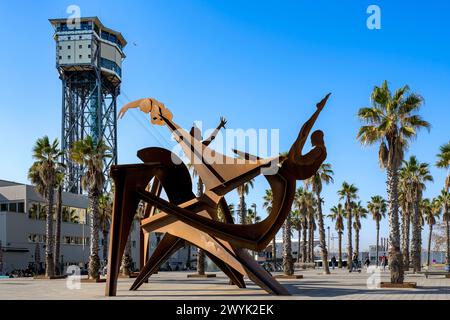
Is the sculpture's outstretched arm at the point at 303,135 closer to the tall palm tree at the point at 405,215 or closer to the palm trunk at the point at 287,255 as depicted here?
the palm trunk at the point at 287,255

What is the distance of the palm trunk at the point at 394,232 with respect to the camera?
2617 centimetres

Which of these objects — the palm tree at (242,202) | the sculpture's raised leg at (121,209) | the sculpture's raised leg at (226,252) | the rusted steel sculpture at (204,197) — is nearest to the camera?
the rusted steel sculpture at (204,197)

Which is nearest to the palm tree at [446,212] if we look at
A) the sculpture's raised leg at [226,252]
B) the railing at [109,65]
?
the sculpture's raised leg at [226,252]

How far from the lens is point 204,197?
72.6 ft

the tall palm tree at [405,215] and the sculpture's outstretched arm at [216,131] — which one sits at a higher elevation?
the sculpture's outstretched arm at [216,131]

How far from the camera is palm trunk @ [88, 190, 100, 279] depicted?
36062 millimetres

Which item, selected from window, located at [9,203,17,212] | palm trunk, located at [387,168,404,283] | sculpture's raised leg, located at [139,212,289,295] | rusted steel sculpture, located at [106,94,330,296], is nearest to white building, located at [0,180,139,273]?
window, located at [9,203,17,212]

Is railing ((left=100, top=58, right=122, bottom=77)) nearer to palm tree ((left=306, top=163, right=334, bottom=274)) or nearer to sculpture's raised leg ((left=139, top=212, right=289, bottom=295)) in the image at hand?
palm tree ((left=306, top=163, right=334, bottom=274))

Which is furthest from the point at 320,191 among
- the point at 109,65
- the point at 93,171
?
the point at 109,65

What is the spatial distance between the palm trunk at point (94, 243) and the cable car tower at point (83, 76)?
61.1 metres

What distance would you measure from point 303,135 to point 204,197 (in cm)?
513

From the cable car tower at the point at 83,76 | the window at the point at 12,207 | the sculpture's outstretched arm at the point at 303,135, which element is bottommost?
the window at the point at 12,207
